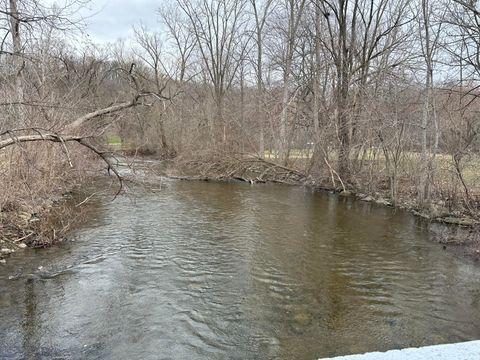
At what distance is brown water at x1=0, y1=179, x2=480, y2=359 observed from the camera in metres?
5.65

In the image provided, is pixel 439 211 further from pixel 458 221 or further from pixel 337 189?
pixel 337 189

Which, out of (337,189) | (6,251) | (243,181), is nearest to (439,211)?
(337,189)

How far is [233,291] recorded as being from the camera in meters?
7.39

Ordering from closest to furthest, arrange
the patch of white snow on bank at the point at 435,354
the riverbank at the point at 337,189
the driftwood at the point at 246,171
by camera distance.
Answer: the patch of white snow on bank at the point at 435,354
the riverbank at the point at 337,189
the driftwood at the point at 246,171

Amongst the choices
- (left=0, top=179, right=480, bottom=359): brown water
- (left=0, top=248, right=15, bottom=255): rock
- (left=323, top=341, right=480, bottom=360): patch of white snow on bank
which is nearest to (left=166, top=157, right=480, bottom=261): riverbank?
(left=0, top=179, right=480, bottom=359): brown water

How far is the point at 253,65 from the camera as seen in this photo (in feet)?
97.7

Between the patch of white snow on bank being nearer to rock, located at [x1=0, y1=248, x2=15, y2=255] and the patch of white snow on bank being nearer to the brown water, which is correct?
the brown water

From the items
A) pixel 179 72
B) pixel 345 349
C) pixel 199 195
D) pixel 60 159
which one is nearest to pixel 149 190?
pixel 199 195

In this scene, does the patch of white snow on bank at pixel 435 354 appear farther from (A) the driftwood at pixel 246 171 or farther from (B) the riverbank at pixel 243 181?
(A) the driftwood at pixel 246 171

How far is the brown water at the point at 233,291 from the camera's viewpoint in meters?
5.65

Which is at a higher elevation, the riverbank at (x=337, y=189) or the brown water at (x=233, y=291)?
the riverbank at (x=337, y=189)

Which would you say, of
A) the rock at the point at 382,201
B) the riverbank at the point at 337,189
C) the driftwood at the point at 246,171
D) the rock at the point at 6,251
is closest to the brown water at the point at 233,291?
the rock at the point at 6,251

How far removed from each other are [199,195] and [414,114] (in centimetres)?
884

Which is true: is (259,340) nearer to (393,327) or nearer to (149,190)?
(393,327)
